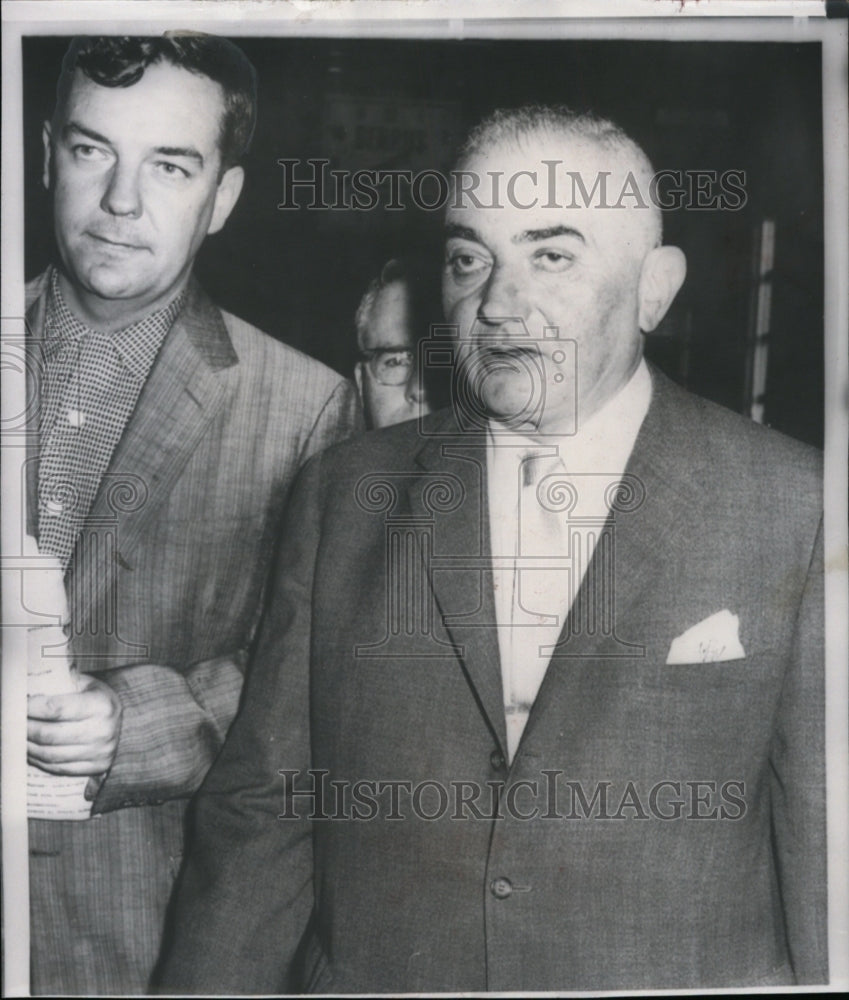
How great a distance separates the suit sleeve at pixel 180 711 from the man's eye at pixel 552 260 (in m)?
0.41

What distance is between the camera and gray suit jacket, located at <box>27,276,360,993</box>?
6.93ft

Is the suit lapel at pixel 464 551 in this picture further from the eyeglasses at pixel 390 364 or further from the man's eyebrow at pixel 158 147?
the man's eyebrow at pixel 158 147

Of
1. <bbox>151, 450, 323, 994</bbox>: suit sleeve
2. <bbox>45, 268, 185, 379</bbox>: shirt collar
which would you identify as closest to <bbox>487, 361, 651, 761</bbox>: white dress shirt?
<bbox>151, 450, 323, 994</bbox>: suit sleeve

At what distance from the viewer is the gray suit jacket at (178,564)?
6.93ft

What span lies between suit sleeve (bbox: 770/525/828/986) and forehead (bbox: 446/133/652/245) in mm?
730

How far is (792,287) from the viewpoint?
7.09 ft

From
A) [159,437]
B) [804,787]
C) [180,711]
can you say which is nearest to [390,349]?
[159,437]

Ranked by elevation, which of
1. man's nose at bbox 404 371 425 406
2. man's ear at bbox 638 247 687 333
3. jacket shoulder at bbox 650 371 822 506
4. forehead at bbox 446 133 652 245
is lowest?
jacket shoulder at bbox 650 371 822 506

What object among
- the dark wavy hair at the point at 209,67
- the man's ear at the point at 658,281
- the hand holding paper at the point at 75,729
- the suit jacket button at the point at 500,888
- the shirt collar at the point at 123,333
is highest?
the dark wavy hair at the point at 209,67

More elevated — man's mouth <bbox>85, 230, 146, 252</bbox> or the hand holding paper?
man's mouth <bbox>85, 230, 146, 252</bbox>

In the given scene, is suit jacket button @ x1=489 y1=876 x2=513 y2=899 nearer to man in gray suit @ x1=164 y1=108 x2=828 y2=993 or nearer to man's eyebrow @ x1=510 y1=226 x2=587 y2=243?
man in gray suit @ x1=164 y1=108 x2=828 y2=993

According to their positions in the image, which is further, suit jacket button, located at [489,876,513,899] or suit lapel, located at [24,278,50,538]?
suit lapel, located at [24,278,50,538]

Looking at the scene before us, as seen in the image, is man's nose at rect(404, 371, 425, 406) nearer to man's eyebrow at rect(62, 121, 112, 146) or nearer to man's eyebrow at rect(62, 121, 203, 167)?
man's eyebrow at rect(62, 121, 203, 167)

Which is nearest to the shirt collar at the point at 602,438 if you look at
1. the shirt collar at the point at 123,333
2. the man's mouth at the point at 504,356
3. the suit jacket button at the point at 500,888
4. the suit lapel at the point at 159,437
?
the man's mouth at the point at 504,356
